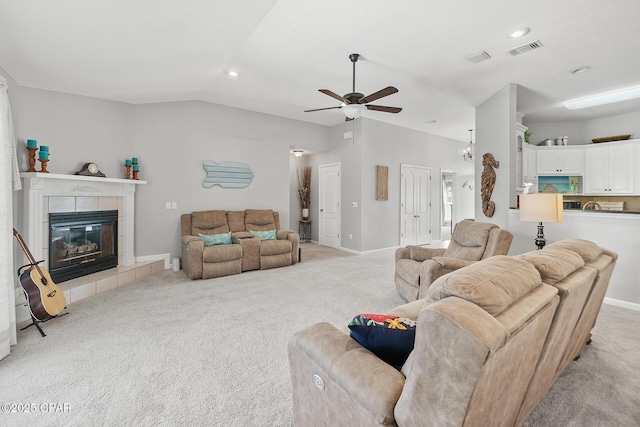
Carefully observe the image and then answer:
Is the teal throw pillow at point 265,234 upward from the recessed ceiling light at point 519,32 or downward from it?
downward

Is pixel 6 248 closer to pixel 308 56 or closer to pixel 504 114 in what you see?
pixel 308 56

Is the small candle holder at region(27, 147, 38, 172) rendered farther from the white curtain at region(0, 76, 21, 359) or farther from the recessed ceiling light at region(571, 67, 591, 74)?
the recessed ceiling light at region(571, 67, 591, 74)

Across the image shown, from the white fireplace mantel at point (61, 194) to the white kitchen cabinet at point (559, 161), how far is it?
23.5 feet

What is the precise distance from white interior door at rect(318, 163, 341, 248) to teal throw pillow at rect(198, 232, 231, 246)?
2875 mm

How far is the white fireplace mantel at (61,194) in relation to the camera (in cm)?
330

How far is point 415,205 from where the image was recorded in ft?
24.1

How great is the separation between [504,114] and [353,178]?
2965 millimetres

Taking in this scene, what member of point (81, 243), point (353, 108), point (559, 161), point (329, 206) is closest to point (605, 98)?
point (559, 161)

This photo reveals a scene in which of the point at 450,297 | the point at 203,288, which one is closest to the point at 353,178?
the point at 203,288

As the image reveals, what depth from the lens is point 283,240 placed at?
5129mm

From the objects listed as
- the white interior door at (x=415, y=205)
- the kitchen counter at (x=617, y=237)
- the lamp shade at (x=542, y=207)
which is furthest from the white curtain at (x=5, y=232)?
the white interior door at (x=415, y=205)

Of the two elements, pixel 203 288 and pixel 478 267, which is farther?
pixel 203 288

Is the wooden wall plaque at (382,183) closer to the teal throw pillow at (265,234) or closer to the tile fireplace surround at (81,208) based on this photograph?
the teal throw pillow at (265,234)

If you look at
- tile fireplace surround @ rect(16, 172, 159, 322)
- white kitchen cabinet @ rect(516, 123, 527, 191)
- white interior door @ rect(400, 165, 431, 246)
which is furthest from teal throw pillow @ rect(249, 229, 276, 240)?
white kitchen cabinet @ rect(516, 123, 527, 191)
